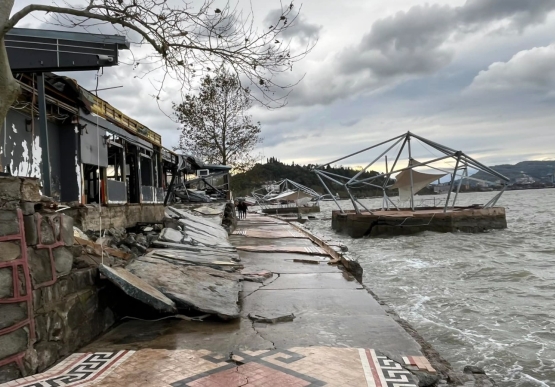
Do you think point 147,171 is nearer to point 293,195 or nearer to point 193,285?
point 193,285

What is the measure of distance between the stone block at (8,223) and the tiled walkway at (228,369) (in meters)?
1.09

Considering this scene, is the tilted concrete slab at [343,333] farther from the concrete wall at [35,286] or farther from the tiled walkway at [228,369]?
the concrete wall at [35,286]

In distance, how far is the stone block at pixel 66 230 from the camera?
3982mm

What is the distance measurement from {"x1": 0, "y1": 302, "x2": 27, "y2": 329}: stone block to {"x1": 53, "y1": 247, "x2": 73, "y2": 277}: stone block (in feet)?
1.74

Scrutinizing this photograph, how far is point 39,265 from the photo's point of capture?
358 cm

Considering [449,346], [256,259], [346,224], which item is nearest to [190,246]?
[256,259]

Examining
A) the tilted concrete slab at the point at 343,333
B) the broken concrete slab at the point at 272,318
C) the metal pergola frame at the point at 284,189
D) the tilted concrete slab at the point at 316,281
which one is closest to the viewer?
the tilted concrete slab at the point at 343,333

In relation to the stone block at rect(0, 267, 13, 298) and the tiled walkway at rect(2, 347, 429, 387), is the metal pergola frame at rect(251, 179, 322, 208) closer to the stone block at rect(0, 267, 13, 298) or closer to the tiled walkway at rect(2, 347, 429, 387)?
the tiled walkway at rect(2, 347, 429, 387)

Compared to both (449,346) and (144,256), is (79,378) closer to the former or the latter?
(144,256)

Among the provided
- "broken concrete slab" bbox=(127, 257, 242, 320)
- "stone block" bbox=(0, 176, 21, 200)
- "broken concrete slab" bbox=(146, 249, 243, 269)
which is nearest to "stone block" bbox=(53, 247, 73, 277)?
"stone block" bbox=(0, 176, 21, 200)

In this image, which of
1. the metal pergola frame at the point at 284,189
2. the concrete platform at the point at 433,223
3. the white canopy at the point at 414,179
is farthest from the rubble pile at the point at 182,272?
the metal pergola frame at the point at 284,189

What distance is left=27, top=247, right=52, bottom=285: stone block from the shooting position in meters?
3.49

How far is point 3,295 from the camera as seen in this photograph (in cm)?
321

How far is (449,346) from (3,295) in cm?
547
